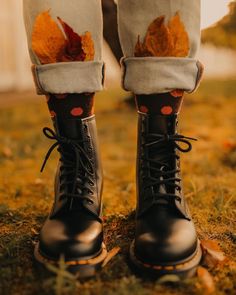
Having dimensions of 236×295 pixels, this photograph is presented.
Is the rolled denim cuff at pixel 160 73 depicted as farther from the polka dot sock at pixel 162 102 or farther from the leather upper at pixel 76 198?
the leather upper at pixel 76 198

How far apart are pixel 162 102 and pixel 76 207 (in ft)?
1.05

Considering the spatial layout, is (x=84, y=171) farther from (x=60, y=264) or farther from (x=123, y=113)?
(x=123, y=113)

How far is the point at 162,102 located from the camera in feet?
2.76

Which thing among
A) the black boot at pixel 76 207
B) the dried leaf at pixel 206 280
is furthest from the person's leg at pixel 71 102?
the dried leaf at pixel 206 280

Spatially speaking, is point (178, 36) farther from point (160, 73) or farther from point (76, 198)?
point (76, 198)

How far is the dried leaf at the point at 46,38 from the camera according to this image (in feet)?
2.60

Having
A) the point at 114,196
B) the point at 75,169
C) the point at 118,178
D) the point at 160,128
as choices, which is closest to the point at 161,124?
the point at 160,128

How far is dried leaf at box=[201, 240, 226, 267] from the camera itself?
0.78 meters

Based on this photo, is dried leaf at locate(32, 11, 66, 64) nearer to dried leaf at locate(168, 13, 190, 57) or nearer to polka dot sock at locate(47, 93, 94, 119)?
polka dot sock at locate(47, 93, 94, 119)

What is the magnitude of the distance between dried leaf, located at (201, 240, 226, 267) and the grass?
19 mm

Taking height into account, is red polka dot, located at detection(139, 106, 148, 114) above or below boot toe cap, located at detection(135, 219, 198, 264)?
above

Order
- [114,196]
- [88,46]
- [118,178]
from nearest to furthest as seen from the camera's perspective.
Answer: [88,46] < [114,196] < [118,178]

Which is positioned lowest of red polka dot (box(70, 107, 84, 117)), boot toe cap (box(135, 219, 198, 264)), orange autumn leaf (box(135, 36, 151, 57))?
boot toe cap (box(135, 219, 198, 264))

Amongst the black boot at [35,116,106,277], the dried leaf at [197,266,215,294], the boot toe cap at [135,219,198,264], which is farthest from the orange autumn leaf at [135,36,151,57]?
the dried leaf at [197,266,215,294]
